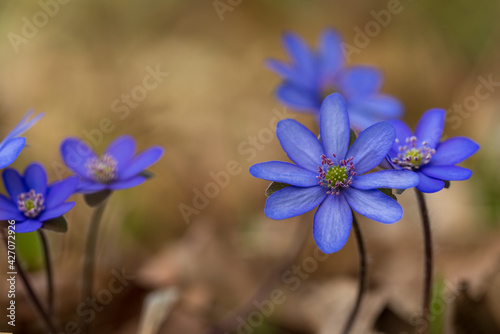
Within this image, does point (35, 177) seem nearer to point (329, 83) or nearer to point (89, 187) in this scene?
point (89, 187)

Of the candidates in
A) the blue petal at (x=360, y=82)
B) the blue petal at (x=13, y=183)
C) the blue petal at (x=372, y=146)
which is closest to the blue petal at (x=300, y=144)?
the blue petal at (x=372, y=146)

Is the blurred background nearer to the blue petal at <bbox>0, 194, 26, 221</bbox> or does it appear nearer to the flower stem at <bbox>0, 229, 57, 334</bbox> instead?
the flower stem at <bbox>0, 229, 57, 334</bbox>

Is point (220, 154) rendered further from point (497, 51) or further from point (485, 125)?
point (497, 51)

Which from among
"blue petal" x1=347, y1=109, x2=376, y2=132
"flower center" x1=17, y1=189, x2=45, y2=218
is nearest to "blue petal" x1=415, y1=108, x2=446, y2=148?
"blue petal" x1=347, y1=109, x2=376, y2=132

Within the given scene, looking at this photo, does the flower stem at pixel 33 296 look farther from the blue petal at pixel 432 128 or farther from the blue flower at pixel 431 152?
the blue petal at pixel 432 128

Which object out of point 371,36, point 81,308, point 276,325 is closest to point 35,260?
point 81,308
